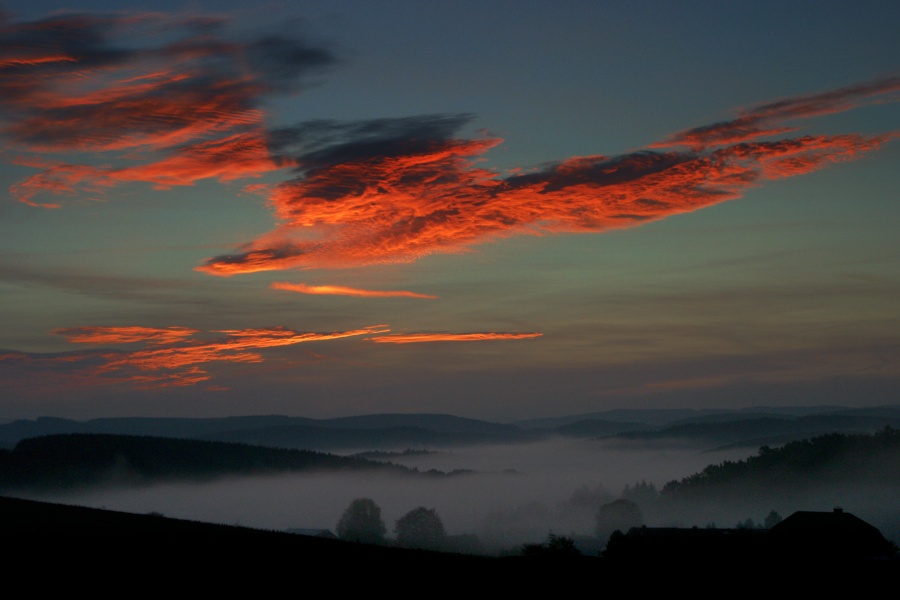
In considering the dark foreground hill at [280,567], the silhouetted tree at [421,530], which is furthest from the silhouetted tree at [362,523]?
the dark foreground hill at [280,567]

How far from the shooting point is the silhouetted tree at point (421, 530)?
18450 centimetres

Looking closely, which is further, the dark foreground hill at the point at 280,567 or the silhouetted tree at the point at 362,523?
the silhouetted tree at the point at 362,523

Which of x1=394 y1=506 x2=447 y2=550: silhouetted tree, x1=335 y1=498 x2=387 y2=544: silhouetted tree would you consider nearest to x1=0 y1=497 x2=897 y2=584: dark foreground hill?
x1=394 y1=506 x2=447 y2=550: silhouetted tree

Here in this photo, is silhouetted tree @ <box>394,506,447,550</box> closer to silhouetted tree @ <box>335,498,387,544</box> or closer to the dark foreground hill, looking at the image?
silhouetted tree @ <box>335,498,387,544</box>

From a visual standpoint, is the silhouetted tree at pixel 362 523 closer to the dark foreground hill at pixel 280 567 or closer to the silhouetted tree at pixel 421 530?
the silhouetted tree at pixel 421 530

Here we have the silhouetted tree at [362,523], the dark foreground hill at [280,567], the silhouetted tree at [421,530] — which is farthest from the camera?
the silhouetted tree at [362,523]

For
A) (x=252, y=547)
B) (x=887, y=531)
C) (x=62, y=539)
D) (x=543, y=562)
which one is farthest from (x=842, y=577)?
(x=887, y=531)

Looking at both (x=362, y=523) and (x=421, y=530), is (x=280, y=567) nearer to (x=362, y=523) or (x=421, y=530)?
(x=421, y=530)

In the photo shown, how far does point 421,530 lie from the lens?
187 meters

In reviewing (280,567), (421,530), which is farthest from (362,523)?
(280,567)

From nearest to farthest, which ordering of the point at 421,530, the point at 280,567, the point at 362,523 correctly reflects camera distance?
the point at 280,567
the point at 421,530
the point at 362,523

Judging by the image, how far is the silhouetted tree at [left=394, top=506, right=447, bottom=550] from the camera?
184500 mm

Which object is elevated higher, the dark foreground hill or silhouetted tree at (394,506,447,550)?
the dark foreground hill

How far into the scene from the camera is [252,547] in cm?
4494
